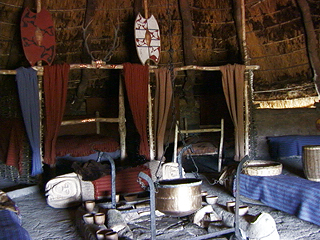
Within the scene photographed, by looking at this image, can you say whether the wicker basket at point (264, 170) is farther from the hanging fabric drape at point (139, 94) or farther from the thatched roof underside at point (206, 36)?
the thatched roof underside at point (206, 36)

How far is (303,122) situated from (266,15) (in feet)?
8.24

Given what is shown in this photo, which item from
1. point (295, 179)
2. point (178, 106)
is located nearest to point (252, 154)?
point (295, 179)

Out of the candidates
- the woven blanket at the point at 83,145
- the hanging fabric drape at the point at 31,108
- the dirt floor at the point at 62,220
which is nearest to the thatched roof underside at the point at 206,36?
the woven blanket at the point at 83,145

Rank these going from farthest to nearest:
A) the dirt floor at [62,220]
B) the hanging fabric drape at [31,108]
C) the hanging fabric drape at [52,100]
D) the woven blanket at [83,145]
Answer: the woven blanket at [83,145], the hanging fabric drape at [52,100], the hanging fabric drape at [31,108], the dirt floor at [62,220]

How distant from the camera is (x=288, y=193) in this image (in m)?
3.88

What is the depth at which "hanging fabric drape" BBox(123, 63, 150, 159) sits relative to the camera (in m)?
5.71

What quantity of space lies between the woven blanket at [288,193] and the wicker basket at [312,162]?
94mm

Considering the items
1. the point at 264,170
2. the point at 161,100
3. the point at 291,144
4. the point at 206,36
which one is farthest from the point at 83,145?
the point at 206,36

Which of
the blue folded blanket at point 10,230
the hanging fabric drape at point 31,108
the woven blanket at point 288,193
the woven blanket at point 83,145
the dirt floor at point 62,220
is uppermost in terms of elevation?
the hanging fabric drape at point 31,108

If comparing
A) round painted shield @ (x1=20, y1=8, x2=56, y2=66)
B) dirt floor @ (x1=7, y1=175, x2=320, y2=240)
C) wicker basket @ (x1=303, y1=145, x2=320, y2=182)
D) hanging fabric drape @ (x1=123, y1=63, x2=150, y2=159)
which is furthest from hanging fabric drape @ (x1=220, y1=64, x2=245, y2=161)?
round painted shield @ (x1=20, y1=8, x2=56, y2=66)

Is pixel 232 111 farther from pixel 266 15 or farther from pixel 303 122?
pixel 266 15

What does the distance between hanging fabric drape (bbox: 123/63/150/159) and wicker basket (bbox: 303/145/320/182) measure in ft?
8.81

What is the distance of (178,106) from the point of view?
9148 mm

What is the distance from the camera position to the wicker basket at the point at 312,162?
3.95 metres
